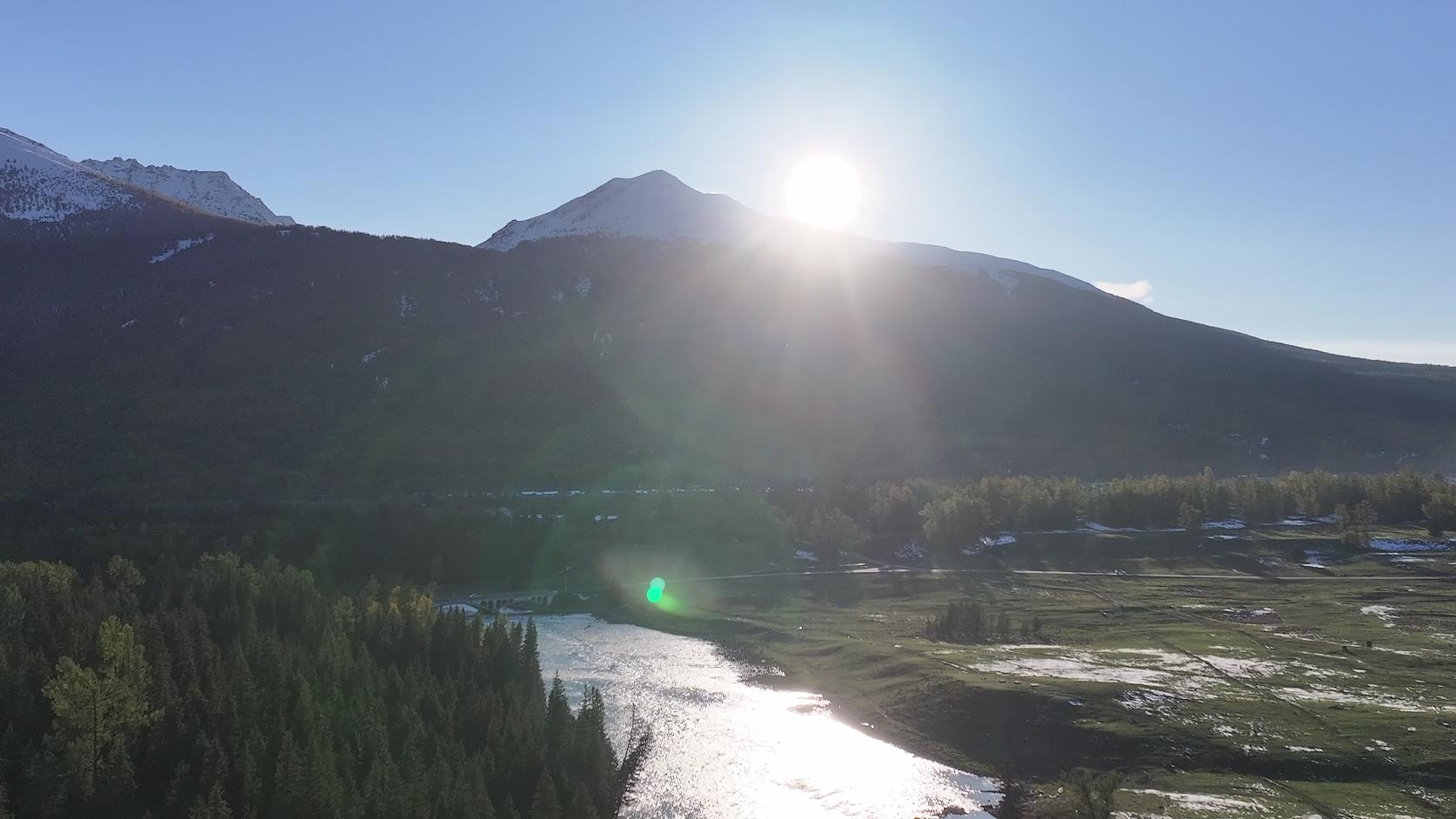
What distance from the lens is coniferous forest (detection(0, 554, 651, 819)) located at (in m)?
62.8

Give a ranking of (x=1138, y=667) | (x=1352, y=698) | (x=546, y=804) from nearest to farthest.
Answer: (x=546, y=804), (x=1352, y=698), (x=1138, y=667)

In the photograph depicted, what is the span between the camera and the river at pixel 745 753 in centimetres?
8269

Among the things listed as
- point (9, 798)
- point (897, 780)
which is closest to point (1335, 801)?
point (897, 780)

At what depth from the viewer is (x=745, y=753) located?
313ft

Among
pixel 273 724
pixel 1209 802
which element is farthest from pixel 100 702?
pixel 1209 802

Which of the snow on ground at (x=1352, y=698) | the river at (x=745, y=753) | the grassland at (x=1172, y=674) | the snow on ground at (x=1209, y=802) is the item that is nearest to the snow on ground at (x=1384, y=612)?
the grassland at (x=1172, y=674)

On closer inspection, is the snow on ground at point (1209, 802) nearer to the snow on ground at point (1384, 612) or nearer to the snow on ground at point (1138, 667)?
the snow on ground at point (1138, 667)

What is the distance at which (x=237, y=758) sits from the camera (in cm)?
6625

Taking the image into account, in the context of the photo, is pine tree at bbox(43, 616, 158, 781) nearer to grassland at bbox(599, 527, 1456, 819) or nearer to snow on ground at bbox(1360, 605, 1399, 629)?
grassland at bbox(599, 527, 1456, 819)

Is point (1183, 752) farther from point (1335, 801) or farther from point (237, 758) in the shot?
point (237, 758)

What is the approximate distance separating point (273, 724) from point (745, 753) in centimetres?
4465

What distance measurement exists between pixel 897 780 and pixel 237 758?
57415 mm

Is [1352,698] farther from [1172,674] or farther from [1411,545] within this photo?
[1411,545]

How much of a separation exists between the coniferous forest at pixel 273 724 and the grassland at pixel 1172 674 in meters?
38.7
